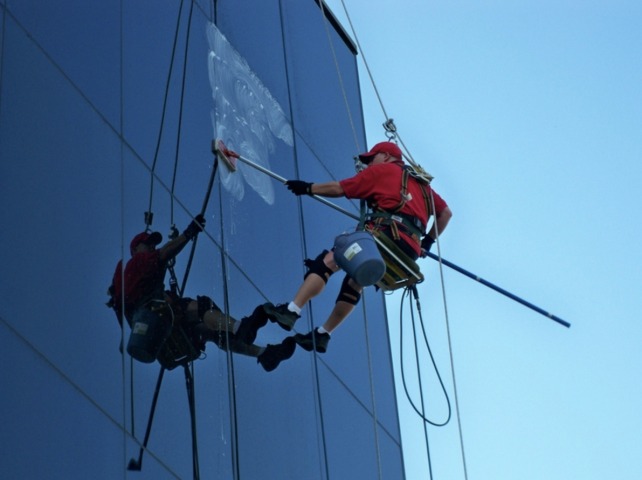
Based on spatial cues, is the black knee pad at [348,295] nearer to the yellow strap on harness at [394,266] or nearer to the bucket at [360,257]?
the yellow strap on harness at [394,266]

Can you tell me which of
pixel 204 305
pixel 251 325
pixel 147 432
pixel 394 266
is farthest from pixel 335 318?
pixel 147 432

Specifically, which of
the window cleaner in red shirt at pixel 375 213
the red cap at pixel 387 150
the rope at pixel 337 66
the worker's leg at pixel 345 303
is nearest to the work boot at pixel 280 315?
the window cleaner in red shirt at pixel 375 213

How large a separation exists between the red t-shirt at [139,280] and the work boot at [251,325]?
3.33 ft

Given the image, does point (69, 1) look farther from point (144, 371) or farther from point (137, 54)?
point (144, 371)

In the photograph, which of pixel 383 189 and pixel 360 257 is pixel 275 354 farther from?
pixel 383 189

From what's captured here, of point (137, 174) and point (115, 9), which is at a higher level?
point (115, 9)

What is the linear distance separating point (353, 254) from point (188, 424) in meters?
1.68

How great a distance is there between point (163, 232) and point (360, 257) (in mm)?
1380

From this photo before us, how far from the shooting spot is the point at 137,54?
7.90 meters

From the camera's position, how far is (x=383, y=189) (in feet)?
30.6

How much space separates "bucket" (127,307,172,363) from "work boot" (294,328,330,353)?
165cm

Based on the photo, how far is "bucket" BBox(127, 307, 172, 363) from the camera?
22.9 ft

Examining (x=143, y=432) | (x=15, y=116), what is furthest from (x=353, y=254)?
(x=15, y=116)

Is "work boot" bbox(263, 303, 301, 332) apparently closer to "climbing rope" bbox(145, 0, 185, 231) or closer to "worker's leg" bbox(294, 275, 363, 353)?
"worker's leg" bbox(294, 275, 363, 353)
